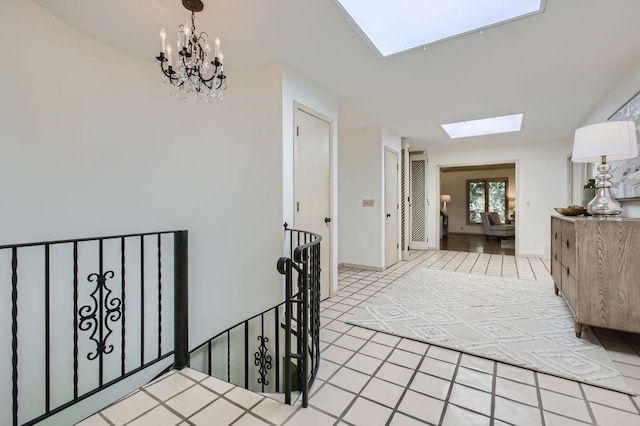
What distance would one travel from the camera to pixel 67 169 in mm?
2555

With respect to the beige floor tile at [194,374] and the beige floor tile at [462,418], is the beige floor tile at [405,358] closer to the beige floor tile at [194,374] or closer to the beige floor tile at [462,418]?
the beige floor tile at [462,418]

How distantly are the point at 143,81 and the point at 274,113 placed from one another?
1.51m

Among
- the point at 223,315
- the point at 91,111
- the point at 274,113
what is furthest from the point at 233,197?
the point at 91,111

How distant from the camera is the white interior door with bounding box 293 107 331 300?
118 inches

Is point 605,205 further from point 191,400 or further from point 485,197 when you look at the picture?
point 485,197

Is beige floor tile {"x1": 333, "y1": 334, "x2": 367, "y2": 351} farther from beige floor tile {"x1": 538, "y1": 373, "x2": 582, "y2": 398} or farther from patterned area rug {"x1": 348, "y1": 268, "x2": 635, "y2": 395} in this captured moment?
beige floor tile {"x1": 538, "y1": 373, "x2": 582, "y2": 398}

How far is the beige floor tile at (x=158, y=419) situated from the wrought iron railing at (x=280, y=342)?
57 centimetres

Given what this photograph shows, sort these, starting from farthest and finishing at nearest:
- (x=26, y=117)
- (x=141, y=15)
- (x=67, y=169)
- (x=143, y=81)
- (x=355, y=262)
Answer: (x=355, y=262) → (x=143, y=81) → (x=67, y=169) → (x=26, y=117) → (x=141, y=15)

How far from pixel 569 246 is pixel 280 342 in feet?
9.15

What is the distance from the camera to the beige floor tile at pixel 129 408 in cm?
145

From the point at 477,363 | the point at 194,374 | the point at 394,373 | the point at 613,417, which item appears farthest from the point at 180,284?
the point at 613,417

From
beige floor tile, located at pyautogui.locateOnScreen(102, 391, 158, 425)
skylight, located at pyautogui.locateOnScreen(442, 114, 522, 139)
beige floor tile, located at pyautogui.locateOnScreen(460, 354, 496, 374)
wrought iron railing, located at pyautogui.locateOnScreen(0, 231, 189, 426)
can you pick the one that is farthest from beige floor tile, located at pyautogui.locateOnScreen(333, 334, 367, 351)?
skylight, located at pyautogui.locateOnScreen(442, 114, 522, 139)

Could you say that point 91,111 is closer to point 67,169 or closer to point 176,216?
point 67,169

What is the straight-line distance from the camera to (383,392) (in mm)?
1688
